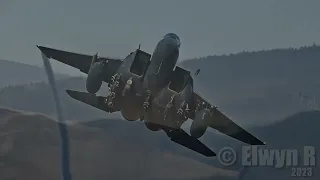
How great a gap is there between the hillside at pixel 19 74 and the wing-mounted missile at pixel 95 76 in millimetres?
229

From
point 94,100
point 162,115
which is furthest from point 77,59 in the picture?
point 162,115

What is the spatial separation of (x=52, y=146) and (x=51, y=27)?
100cm

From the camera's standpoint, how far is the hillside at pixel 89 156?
508 cm

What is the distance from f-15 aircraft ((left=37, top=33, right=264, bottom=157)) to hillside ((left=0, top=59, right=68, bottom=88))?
42 centimetres

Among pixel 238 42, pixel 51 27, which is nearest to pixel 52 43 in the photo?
pixel 51 27

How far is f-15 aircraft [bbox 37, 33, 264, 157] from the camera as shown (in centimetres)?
503

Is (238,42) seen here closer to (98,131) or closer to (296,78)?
(296,78)

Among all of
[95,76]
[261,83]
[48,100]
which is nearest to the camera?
[261,83]

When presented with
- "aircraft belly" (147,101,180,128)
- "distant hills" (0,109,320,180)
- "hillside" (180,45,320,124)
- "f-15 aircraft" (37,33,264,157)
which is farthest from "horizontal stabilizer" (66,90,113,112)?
"hillside" (180,45,320,124)

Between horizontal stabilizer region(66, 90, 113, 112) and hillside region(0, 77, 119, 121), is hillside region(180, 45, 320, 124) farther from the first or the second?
hillside region(0, 77, 119, 121)

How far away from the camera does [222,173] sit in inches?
197

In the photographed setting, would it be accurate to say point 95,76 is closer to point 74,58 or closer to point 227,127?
point 74,58

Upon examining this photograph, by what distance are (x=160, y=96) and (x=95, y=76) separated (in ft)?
1.82

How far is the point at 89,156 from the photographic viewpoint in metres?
5.18
